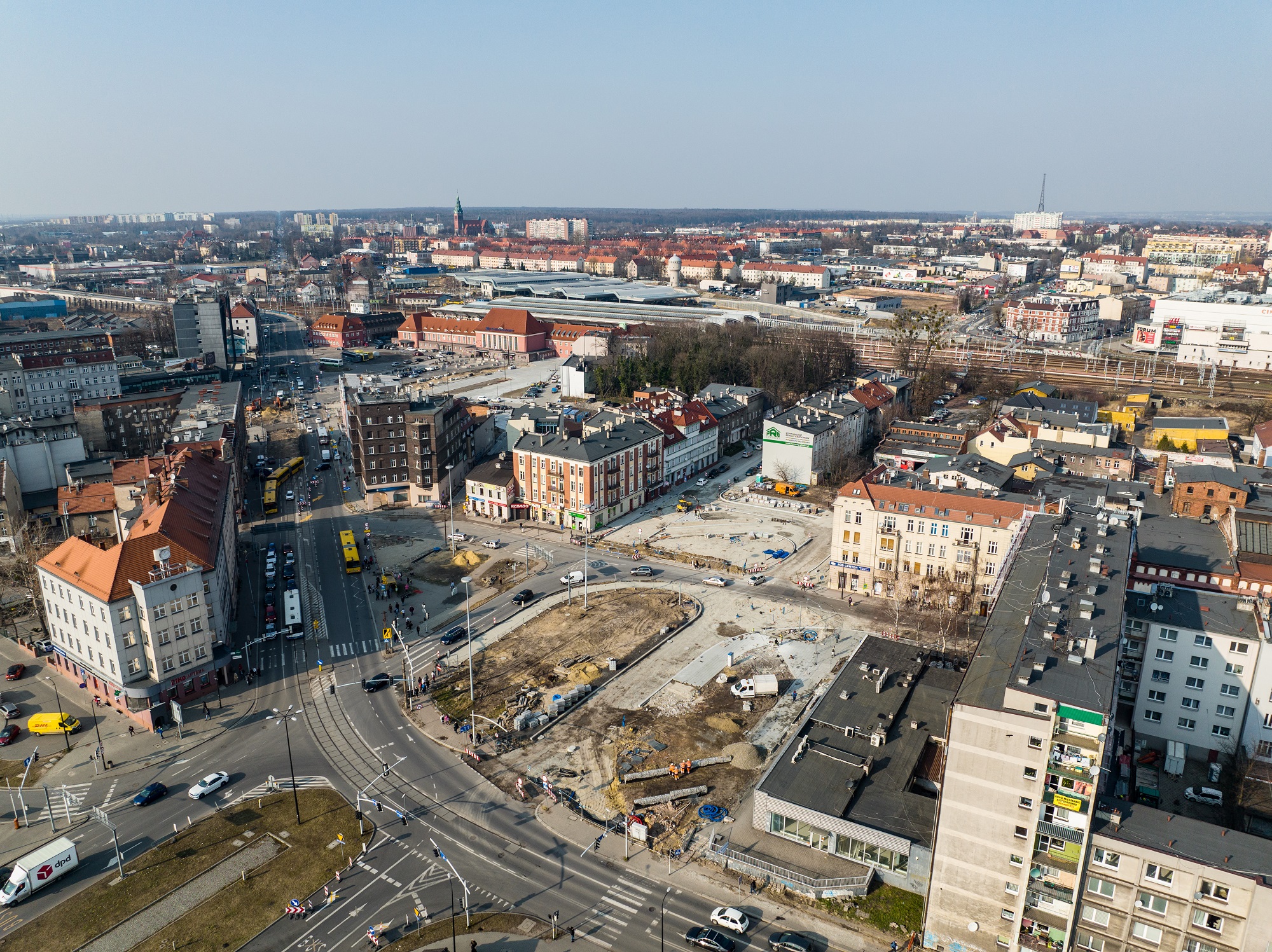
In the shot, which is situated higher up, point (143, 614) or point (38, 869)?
point (143, 614)

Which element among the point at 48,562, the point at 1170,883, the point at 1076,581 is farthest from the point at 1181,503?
the point at 48,562

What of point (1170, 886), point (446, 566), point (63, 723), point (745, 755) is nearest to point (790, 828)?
point (745, 755)

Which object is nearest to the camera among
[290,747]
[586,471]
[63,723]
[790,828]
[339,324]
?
[790,828]

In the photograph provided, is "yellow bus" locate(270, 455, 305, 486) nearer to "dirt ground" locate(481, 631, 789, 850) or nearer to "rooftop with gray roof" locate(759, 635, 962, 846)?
"dirt ground" locate(481, 631, 789, 850)

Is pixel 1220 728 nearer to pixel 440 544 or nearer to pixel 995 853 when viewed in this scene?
pixel 995 853

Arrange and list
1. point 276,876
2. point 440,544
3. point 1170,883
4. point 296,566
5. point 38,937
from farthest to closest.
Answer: point 440,544
point 296,566
point 276,876
point 38,937
point 1170,883

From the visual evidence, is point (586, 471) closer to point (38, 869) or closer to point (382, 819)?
point (382, 819)
